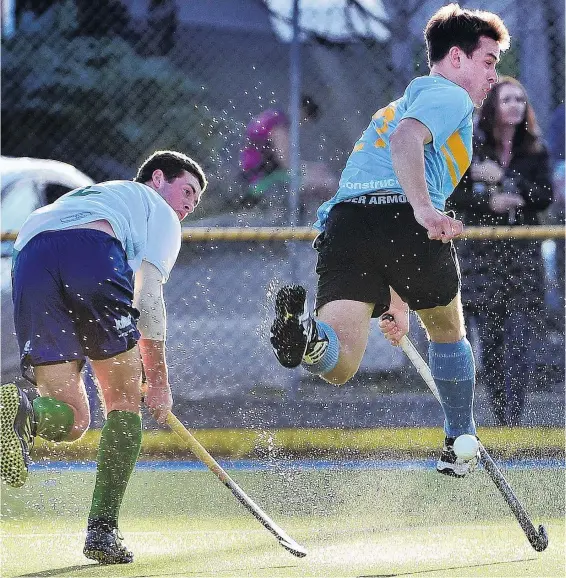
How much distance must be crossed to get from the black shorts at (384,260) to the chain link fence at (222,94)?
273 centimetres

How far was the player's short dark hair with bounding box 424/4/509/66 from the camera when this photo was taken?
3.95 m

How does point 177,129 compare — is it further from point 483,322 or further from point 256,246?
point 483,322

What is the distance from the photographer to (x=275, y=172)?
705cm

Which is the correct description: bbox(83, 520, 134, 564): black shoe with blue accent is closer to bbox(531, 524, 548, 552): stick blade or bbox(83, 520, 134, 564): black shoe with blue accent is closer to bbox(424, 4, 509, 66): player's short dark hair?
bbox(531, 524, 548, 552): stick blade

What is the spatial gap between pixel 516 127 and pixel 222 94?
3265 mm

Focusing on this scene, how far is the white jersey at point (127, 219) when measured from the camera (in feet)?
13.1

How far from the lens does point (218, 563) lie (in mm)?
3834

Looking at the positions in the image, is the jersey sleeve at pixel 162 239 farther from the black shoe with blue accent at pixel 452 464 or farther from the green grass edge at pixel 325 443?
the green grass edge at pixel 325 443

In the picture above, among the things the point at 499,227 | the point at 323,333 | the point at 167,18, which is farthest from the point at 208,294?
the point at 323,333

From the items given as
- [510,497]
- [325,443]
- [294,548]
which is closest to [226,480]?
[294,548]

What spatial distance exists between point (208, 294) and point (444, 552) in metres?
3.57

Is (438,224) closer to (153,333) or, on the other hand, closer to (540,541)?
(153,333)

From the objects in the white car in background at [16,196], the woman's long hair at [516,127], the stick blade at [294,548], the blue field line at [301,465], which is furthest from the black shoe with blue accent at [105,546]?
the woman's long hair at [516,127]

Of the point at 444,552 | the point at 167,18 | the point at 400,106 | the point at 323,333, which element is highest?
the point at 167,18
